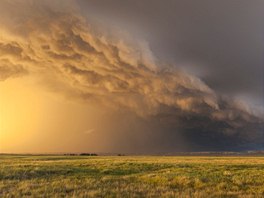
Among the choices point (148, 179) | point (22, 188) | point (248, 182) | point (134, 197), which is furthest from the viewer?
point (148, 179)

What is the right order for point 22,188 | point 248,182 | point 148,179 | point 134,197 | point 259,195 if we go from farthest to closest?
point 148,179
point 248,182
point 22,188
point 259,195
point 134,197

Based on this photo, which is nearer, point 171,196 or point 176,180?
point 171,196

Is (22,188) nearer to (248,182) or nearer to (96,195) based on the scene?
(96,195)

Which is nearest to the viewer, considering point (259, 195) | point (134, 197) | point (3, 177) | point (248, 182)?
point (134, 197)

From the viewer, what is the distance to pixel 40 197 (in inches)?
711

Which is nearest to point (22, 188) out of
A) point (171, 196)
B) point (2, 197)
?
point (2, 197)

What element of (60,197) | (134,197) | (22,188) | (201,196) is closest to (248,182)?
(201,196)

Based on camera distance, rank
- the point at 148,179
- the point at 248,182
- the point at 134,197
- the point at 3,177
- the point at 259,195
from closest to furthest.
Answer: the point at 134,197 → the point at 259,195 → the point at 248,182 → the point at 148,179 → the point at 3,177

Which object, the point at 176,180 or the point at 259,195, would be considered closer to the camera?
the point at 259,195

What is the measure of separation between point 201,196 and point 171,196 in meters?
1.82

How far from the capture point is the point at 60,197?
1806 cm

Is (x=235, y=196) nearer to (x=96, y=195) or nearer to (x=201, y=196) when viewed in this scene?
(x=201, y=196)

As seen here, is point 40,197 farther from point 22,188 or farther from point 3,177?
point 3,177

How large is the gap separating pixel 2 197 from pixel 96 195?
5.42 m
